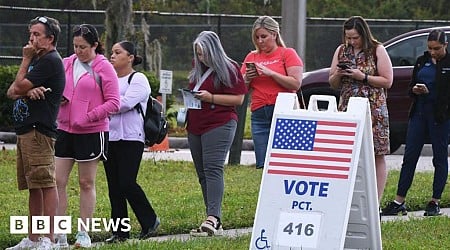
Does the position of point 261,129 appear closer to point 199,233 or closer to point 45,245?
point 199,233

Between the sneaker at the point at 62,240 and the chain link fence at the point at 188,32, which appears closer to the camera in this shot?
the sneaker at the point at 62,240

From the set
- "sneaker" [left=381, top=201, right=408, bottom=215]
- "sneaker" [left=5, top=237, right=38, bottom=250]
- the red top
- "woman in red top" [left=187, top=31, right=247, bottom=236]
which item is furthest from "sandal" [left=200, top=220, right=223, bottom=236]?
"sneaker" [left=381, top=201, right=408, bottom=215]

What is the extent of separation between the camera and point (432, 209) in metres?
10.7

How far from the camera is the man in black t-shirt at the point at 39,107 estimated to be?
838 centimetres

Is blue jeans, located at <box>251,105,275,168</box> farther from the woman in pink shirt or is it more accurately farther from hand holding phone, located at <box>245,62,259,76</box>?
the woman in pink shirt

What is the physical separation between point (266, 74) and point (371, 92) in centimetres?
99

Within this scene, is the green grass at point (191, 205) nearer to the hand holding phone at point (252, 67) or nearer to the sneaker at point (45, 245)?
the sneaker at point (45, 245)

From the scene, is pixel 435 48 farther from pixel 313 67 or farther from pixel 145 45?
pixel 313 67

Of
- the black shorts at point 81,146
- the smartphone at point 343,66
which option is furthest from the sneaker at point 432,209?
the black shorts at point 81,146

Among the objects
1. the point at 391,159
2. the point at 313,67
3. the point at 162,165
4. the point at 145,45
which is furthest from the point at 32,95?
the point at 313,67

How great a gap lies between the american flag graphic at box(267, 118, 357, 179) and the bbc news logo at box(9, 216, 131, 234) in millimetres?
2218

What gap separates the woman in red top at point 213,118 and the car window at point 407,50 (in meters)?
8.25

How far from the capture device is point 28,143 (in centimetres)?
838

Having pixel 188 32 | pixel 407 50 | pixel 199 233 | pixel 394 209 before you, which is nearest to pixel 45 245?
pixel 199 233
